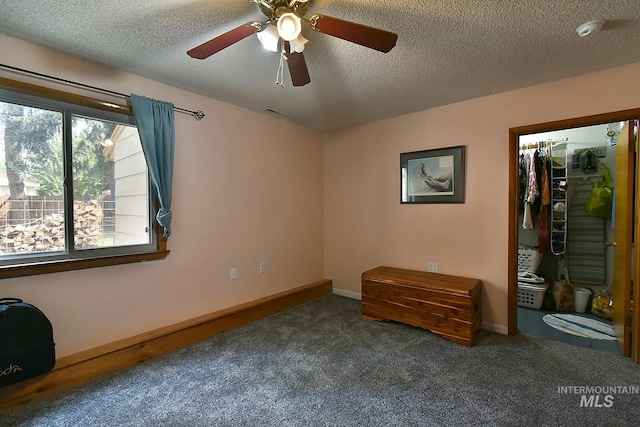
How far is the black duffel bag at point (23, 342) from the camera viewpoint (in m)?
1.64

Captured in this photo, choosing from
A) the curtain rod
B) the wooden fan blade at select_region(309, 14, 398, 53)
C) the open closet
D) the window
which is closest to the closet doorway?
the open closet

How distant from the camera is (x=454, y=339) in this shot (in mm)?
2531

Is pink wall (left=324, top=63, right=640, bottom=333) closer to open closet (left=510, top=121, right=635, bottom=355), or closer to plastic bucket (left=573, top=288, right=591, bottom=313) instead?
open closet (left=510, top=121, right=635, bottom=355)

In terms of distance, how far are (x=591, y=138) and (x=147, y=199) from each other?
492 centimetres

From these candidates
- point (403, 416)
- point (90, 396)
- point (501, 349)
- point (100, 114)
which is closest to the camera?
point (403, 416)

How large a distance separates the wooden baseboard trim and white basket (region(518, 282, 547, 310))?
2947 mm

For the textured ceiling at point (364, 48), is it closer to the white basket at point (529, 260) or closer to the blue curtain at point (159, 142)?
the blue curtain at point (159, 142)

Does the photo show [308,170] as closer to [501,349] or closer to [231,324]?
[231,324]

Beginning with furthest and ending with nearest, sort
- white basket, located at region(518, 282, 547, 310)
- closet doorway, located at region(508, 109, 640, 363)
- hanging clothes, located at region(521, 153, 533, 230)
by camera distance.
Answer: hanging clothes, located at region(521, 153, 533, 230)
white basket, located at region(518, 282, 547, 310)
closet doorway, located at region(508, 109, 640, 363)

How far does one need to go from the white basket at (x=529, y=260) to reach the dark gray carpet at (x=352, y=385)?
4.33ft

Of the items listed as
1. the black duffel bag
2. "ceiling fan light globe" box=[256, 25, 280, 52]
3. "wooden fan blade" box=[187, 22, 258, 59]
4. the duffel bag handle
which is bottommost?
the black duffel bag

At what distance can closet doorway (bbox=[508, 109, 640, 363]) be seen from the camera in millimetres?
2230

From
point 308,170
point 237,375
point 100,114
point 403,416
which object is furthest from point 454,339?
point 100,114

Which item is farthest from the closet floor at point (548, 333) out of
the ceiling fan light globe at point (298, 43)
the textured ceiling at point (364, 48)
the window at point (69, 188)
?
the window at point (69, 188)
